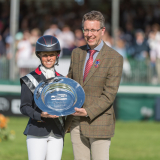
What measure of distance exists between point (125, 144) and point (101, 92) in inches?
205

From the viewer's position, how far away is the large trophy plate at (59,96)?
3.68 meters

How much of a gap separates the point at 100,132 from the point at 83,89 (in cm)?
49

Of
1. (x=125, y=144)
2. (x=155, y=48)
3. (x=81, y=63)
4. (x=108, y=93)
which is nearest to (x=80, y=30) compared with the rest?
(x=155, y=48)

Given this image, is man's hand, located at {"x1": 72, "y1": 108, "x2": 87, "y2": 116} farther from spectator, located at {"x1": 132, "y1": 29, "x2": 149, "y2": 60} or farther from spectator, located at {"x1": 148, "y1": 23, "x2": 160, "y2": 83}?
spectator, located at {"x1": 132, "y1": 29, "x2": 149, "y2": 60}

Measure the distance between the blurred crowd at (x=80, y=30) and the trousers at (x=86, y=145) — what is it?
7.70 meters

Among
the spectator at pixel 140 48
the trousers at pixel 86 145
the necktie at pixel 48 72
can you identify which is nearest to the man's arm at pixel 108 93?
the trousers at pixel 86 145

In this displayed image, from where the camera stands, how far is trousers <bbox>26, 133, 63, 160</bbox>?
3.79m

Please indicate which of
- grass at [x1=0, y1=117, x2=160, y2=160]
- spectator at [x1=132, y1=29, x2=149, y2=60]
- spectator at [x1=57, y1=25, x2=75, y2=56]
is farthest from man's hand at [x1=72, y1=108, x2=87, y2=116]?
spectator at [x1=57, y1=25, x2=75, y2=56]

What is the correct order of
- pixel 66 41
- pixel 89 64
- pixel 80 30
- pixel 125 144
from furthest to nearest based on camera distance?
1. pixel 80 30
2. pixel 66 41
3. pixel 125 144
4. pixel 89 64

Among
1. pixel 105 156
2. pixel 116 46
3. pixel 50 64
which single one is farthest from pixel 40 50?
pixel 116 46

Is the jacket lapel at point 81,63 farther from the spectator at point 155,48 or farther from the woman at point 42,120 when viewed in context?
the spectator at point 155,48

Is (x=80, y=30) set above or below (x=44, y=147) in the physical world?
above

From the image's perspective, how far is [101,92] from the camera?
3.96m

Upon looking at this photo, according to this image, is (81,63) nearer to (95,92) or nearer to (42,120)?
(95,92)
